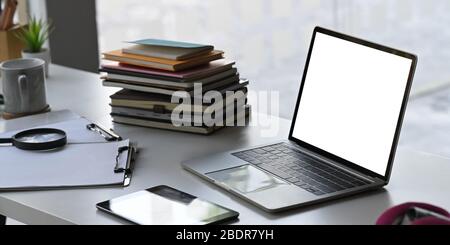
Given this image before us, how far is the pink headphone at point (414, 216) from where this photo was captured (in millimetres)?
1064

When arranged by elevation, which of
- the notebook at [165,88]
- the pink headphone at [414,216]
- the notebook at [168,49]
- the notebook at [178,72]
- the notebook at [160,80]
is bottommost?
the pink headphone at [414,216]

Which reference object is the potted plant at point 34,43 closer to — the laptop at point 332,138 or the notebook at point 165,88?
the notebook at point 165,88

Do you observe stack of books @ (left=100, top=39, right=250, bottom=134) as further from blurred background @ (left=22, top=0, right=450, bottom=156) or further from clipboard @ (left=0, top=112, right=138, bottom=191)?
blurred background @ (left=22, top=0, right=450, bottom=156)

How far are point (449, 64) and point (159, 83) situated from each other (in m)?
2.87

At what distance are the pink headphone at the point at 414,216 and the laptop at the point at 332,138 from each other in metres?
0.22

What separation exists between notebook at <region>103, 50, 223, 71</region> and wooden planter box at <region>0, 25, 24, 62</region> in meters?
0.52

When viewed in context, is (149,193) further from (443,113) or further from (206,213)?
(443,113)

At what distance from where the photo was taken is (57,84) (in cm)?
213

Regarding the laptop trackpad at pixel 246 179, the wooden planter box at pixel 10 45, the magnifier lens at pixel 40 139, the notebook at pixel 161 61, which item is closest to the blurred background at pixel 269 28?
the wooden planter box at pixel 10 45

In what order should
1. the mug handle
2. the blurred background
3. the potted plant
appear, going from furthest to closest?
the blurred background
the potted plant
the mug handle

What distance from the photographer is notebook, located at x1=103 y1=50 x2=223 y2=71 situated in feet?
5.57

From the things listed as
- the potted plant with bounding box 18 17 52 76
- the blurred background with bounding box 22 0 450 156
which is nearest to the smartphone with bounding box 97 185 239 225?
the potted plant with bounding box 18 17 52 76

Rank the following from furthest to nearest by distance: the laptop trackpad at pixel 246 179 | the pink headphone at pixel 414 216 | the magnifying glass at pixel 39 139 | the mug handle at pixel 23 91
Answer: the mug handle at pixel 23 91 < the magnifying glass at pixel 39 139 < the laptop trackpad at pixel 246 179 < the pink headphone at pixel 414 216

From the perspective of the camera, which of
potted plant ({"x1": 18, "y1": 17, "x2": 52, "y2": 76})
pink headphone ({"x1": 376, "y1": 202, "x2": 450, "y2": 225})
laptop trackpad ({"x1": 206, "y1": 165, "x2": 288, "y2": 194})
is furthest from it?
potted plant ({"x1": 18, "y1": 17, "x2": 52, "y2": 76})
